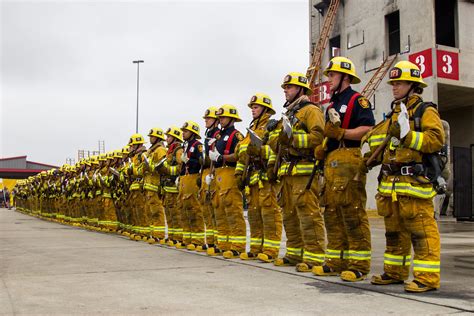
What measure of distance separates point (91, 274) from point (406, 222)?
370 centimetres

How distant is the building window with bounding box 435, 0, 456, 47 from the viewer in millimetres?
21938

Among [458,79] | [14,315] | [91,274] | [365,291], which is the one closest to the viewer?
[14,315]

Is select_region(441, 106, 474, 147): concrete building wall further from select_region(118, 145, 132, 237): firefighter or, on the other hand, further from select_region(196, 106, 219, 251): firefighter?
select_region(196, 106, 219, 251): firefighter

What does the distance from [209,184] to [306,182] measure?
271 cm

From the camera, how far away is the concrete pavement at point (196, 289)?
453 cm

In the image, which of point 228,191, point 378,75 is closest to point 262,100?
point 228,191

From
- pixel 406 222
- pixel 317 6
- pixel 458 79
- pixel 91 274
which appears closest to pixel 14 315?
pixel 91 274

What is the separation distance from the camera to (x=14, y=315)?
14.2 ft

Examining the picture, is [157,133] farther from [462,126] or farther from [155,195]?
[462,126]

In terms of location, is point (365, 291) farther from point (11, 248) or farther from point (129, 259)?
point (11, 248)

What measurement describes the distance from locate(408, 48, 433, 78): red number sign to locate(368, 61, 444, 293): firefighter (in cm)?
1509

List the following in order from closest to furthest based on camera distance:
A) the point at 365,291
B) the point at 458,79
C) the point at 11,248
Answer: the point at 365,291 → the point at 11,248 → the point at 458,79

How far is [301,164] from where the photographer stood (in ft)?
21.6

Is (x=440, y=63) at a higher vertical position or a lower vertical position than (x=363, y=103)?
higher
